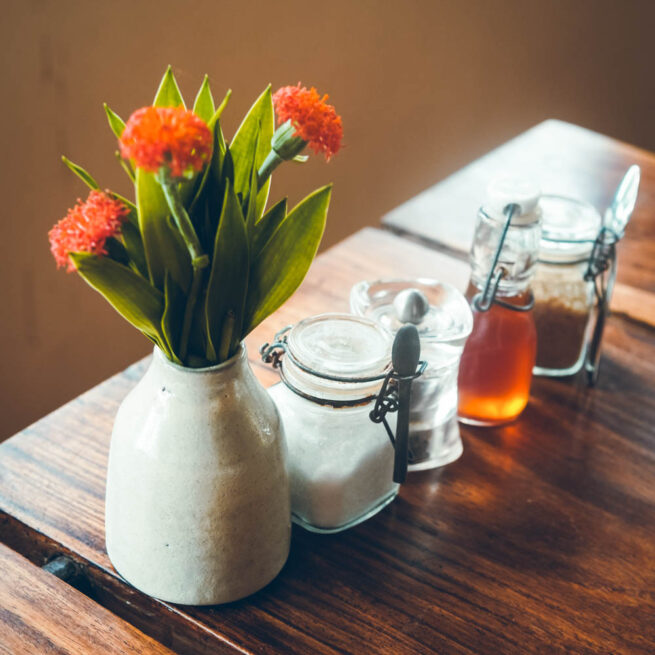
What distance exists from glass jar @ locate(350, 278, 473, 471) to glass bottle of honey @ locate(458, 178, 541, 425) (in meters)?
0.04

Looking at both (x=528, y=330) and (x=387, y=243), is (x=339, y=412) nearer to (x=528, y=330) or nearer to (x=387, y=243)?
(x=528, y=330)

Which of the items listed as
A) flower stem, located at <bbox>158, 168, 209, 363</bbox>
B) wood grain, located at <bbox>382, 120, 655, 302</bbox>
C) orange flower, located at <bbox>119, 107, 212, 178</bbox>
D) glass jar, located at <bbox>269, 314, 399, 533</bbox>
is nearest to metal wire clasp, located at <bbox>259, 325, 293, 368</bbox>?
glass jar, located at <bbox>269, 314, 399, 533</bbox>

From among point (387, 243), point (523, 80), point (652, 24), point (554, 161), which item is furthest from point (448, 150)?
point (387, 243)

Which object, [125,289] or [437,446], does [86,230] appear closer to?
[125,289]

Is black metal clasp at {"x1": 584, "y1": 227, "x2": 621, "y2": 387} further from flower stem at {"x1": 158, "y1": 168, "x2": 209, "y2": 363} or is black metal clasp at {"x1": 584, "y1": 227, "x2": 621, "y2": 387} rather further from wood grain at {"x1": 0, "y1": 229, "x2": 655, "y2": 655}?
flower stem at {"x1": 158, "y1": 168, "x2": 209, "y2": 363}

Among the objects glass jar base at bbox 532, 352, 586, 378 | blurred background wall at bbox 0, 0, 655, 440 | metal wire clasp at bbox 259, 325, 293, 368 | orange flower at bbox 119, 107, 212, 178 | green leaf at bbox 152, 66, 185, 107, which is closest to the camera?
orange flower at bbox 119, 107, 212, 178

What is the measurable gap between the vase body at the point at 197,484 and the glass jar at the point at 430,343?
17cm

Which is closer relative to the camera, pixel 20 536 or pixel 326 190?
pixel 326 190

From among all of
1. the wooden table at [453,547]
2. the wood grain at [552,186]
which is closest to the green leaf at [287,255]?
the wooden table at [453,547]

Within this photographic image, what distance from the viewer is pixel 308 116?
1.53ft

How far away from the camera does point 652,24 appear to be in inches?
121

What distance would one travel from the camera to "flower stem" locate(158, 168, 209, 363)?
0.43 m

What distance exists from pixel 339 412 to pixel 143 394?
149 millimetres

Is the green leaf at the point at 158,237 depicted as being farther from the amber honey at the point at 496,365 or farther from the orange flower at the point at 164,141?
the amber honey at the point at 496,365
